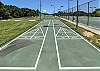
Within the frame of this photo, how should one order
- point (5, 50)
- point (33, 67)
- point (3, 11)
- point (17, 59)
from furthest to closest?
point (3, 11), point (5, 50), point (17, 59), point (33, 67)

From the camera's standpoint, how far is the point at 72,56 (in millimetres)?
13328

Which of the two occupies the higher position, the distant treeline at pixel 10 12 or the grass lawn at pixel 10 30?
the distant treeline at pixel 10 12

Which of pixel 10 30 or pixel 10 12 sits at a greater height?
pixel 10 12

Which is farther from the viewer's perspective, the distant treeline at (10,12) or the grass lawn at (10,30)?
Result: the distant treeline at (10,12)

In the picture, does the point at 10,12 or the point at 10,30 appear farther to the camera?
the point at 10,12

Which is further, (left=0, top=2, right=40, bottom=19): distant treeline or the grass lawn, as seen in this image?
(left=0, top=2, right=40, bottom=19): distant treeline

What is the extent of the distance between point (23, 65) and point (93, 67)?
11.5 ft

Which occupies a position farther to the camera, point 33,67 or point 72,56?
point 72,56

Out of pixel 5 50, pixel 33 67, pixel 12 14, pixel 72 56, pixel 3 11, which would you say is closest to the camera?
pixel 33 67

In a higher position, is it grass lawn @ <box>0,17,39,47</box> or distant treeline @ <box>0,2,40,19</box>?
distant treeline @ <box>0,2,40,19</box>

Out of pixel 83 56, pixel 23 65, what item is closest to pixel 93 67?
pixel 83 56

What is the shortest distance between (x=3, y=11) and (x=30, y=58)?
76268 millimetres

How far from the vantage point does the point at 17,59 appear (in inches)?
490

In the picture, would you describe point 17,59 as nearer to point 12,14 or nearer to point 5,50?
point 5,50
